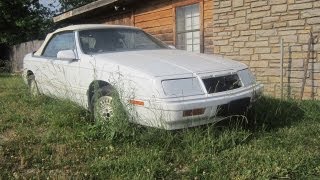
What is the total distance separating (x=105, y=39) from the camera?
21.3 ft

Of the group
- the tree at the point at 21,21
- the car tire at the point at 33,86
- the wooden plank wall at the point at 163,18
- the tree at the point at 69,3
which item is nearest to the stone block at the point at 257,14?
the wooden plank wall at the point at 163,18

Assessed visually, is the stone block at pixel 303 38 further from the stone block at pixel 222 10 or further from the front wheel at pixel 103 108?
the front wheel at pixel 103 108

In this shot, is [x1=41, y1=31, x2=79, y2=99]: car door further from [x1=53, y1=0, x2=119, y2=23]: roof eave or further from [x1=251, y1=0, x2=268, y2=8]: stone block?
[x1=53, y1=0, x2=119, y2=23]: roof eave

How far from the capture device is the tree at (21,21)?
25359 millimetres

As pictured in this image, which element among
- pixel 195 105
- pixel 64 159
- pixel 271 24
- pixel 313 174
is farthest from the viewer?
pixel 271 24

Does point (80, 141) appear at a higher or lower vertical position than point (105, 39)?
lower

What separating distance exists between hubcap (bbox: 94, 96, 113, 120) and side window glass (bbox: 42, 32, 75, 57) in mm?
1379

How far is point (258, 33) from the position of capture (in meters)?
8.54

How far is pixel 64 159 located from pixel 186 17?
717 centimetres

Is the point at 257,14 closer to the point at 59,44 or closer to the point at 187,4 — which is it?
the point at 187,4

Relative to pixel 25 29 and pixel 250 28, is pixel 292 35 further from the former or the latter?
pixel 25 29

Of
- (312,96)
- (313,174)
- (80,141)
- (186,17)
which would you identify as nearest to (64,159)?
(80,141)

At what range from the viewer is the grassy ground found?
4066mm

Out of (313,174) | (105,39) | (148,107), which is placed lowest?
(313,174)
